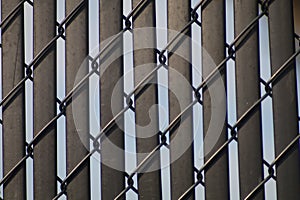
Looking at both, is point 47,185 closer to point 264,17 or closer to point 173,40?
point 173,40

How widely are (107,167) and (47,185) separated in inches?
5.5

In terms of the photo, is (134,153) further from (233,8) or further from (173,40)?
(233,8)

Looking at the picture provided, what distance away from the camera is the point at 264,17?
1.66 m

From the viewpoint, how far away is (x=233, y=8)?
1658mm

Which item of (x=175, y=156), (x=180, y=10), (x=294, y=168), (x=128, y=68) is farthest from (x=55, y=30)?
(x=294, y=168)

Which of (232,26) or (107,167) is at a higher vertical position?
(232,26)

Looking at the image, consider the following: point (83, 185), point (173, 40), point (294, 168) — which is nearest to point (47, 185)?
Answer: point (83, 185)

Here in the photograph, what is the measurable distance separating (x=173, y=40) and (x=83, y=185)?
387 mm

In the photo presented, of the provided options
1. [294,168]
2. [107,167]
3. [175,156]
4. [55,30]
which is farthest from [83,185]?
[294,168]

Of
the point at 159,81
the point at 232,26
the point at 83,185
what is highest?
the point at 232,26

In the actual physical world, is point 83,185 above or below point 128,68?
below

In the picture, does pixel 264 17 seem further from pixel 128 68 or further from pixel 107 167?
pixel 107 167

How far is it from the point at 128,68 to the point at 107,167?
0.75ft

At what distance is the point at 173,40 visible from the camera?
1631 mm
